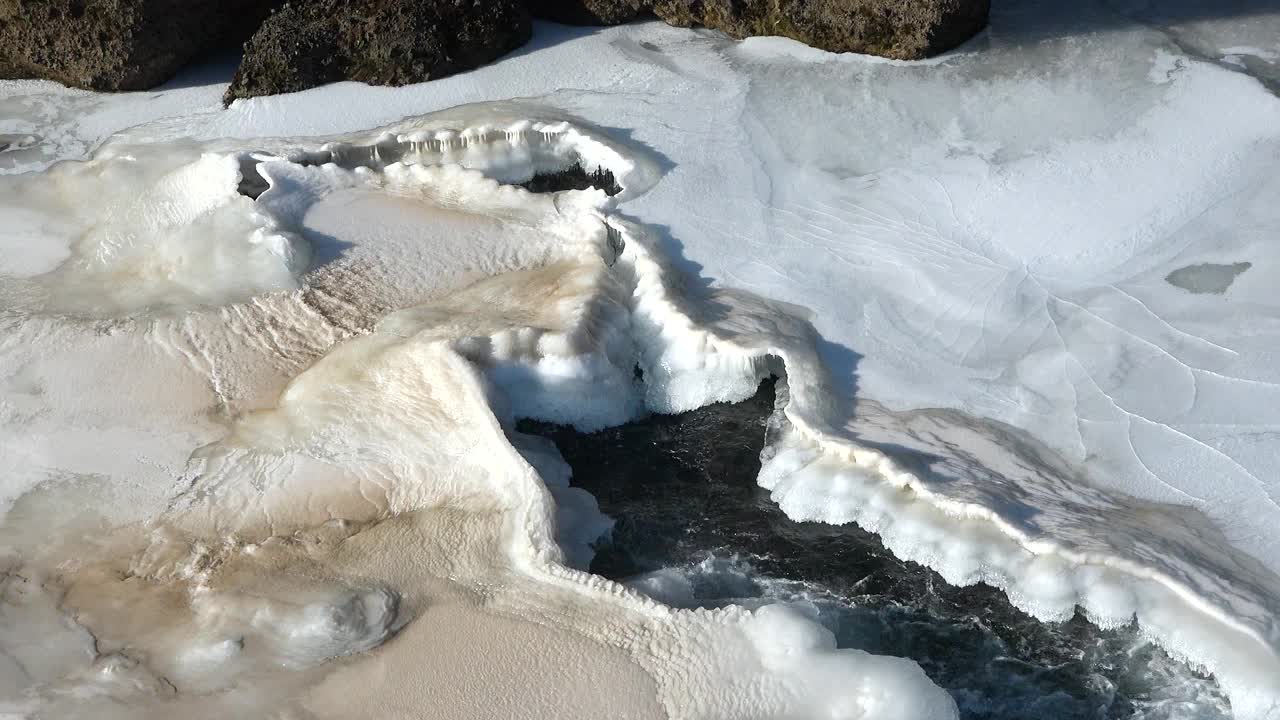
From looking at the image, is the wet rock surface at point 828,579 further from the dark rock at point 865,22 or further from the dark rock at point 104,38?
the dark rock at point 104,38

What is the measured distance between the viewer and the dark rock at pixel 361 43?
6.34 m

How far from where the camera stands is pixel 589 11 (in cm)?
686

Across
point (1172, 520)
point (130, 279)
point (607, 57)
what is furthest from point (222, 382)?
point (1172, 520)

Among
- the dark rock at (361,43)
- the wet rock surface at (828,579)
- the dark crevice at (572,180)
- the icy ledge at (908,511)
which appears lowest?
the wet rock surface at (828,579)

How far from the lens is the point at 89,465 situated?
441 centimetres

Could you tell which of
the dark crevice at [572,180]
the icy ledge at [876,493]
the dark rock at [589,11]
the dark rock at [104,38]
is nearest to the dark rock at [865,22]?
the dark rock at [589,11]

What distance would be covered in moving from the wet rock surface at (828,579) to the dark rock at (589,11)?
2.93m

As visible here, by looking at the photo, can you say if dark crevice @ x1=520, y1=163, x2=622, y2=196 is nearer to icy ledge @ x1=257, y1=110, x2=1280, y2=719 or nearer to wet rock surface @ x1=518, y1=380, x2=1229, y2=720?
icy ledge @ x1=257, y1=110, x2=1280, y2=719

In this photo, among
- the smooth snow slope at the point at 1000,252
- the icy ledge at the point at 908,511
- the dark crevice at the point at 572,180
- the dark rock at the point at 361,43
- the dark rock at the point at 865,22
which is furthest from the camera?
the dark rock at the point at 361,43

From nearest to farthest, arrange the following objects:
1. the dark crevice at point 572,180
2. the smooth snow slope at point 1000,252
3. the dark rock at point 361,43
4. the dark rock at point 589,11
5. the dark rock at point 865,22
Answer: the smooth snow slope at point 1000,252
the dark crevice at point 572,180
the dark rock at point 865,22
the dark rock at point 361,43
the dark rock at point 589,11

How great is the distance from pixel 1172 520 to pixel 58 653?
134 inches

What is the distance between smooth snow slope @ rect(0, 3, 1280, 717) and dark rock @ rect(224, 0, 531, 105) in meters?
0.13

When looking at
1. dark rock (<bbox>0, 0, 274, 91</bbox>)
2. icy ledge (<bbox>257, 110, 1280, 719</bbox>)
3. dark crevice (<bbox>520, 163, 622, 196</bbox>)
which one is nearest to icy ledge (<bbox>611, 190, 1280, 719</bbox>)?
icy ledge (<bbox>257, 110, 1280, 719</bbox>)

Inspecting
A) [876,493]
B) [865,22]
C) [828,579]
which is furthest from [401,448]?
[865,22]
